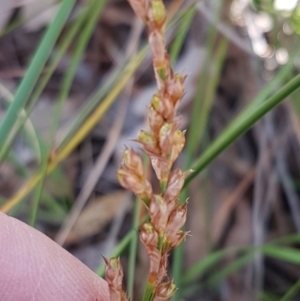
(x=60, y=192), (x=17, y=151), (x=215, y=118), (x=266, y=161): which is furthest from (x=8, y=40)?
(x=266, y=161)

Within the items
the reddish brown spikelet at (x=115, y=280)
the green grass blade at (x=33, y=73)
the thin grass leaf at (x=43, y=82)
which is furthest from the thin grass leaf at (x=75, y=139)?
the reddish brown spikelet at (x=115, y=280)

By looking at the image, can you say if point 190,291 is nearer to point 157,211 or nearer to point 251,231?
point 251,231

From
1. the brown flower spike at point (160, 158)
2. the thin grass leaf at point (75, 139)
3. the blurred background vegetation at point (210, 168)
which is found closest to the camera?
the brown flower spike at point (160, 158)

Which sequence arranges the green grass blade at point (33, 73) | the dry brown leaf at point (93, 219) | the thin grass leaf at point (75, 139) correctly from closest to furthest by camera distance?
the green grass blade at point (33, 73)
the thin grass leaf at point (75, 139)
the dry brown leaf at point (93, 219)

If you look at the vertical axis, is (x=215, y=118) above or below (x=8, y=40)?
below

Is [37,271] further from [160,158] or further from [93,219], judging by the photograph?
[93,219]

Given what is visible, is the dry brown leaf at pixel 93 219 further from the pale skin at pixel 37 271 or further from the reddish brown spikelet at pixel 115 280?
the reddish brown spikelet at pixel 115 280

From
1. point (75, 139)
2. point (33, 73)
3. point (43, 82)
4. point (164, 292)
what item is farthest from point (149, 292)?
point (75, 139)
